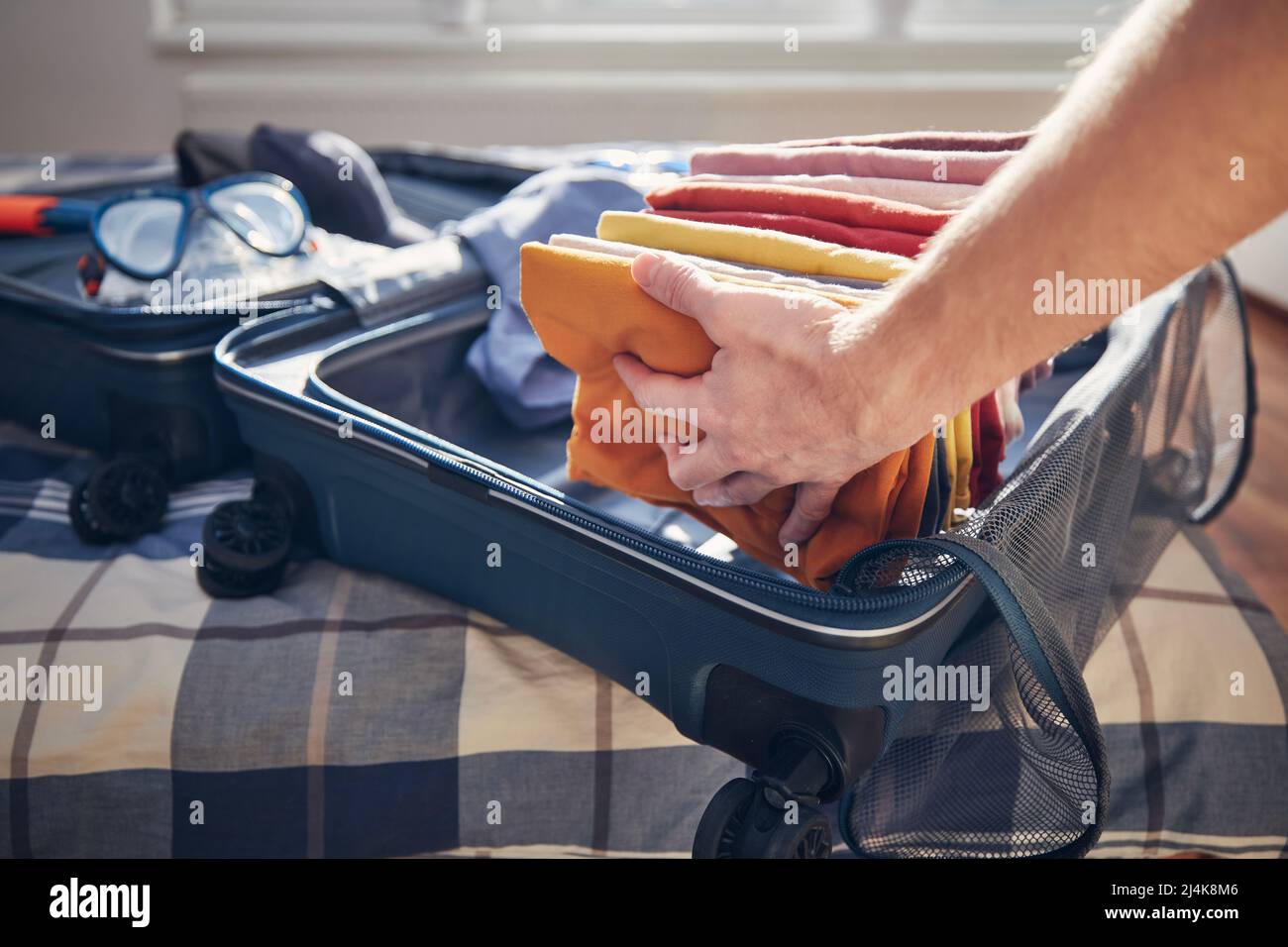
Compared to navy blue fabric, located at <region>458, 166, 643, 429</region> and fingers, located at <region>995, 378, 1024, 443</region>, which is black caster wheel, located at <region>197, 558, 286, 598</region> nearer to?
navy blue fabric, located at <region>458, 166, 643, 429</region>

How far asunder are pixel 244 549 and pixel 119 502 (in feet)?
0.45

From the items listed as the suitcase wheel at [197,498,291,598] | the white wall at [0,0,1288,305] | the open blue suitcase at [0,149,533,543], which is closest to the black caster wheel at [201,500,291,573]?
the suitcase wheel at [197,498,291,598]

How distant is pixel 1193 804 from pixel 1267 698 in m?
0.11

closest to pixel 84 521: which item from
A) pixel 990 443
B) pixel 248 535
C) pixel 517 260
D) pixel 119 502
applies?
pixel 119 502

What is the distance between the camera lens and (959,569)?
1.65 feet

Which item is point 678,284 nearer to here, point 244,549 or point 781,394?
point 781,394

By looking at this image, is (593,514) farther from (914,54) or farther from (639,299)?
(914,54)

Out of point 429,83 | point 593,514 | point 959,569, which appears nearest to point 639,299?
point 593,514

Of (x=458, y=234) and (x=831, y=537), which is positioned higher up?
(x=458, y=234)

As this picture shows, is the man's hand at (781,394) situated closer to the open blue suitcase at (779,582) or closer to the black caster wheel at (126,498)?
the open blue suitcase at (779,582)

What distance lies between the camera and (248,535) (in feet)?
2.29

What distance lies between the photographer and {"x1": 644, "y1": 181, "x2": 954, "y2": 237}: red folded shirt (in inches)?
23.8

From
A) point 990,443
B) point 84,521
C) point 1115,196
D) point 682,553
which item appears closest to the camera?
point 1115,196

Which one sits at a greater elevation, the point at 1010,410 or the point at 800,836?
the point at 1010,410
